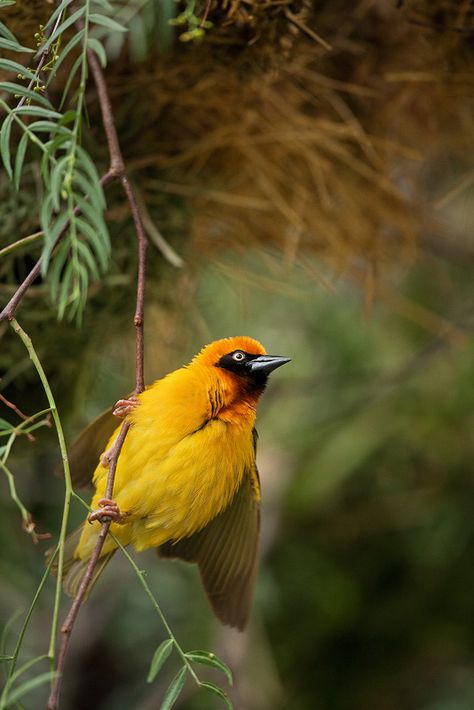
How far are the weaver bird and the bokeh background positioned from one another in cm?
21

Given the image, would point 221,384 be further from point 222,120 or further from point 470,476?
point 470,476

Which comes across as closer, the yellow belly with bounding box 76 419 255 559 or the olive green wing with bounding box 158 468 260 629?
the yellow belly with bounding box 76 419 255 559

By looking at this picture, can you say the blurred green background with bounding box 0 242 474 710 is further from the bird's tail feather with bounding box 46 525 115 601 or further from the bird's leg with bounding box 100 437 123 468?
the bird's leg with bounding box 100 437 123 468

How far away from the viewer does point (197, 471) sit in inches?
42.1

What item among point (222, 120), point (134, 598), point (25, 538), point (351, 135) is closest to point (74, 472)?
point (222, 120)

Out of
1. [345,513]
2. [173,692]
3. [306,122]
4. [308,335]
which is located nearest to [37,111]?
[173,692]

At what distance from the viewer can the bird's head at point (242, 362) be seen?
114 cm

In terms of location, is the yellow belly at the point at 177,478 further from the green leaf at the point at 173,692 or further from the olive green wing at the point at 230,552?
the green leaf at the point at 173,692

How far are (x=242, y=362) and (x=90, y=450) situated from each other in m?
0.24

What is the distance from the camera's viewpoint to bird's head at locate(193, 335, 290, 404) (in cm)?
114

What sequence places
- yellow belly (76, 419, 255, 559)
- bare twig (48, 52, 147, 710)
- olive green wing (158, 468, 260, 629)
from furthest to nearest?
olive green wing (158, 468, 260, 629), yellow belly (76, 419, 255, 559), bare twig (48, 52, 147, 710)

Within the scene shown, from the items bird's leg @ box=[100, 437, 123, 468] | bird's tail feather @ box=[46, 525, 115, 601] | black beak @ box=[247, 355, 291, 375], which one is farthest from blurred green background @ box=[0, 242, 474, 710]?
bird's leg @ box=[100, 437, 123, 468]

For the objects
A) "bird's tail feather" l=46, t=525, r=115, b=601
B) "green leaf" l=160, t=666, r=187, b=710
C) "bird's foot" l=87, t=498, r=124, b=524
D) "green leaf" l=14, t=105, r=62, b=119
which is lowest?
"bird's tail feather" l=46, t=525, r=115, b=601

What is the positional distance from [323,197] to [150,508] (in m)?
0.58
